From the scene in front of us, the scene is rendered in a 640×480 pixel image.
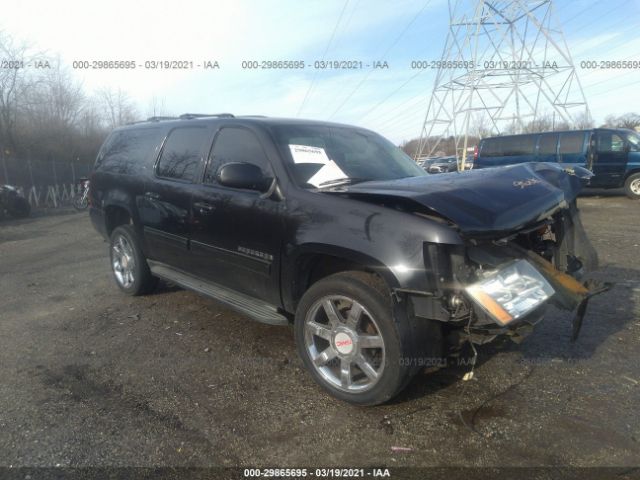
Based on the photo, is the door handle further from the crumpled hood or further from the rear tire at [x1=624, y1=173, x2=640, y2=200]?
the rear tire at [x1=624, y1=173, x2=640, y2=200]

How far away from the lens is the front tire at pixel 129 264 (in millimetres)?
4941

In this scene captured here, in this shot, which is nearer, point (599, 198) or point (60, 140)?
point (599, 198)

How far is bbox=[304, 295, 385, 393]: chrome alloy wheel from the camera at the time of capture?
2.76 meters

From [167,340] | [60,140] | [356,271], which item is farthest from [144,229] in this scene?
[60,140]

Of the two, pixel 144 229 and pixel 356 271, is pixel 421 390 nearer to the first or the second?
pixel 356 271

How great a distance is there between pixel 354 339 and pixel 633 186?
554 inches

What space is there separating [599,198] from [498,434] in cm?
1452

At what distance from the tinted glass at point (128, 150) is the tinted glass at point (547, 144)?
45.4 feet

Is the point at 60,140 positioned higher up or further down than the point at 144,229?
higher up

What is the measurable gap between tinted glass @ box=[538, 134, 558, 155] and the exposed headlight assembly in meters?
14.1

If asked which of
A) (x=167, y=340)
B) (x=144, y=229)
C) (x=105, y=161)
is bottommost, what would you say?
(x=167, y=340)

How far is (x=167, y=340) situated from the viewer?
398 centimetres

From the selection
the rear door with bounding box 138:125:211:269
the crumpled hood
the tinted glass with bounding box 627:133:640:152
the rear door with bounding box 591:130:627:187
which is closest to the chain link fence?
the rear door with bounding box 138:125:211:269

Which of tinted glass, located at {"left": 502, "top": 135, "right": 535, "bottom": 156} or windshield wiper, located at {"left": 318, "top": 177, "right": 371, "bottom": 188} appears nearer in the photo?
windshield wiper, located at {"left": 318, "top": 177, "right": 371, "bottom": 188}
